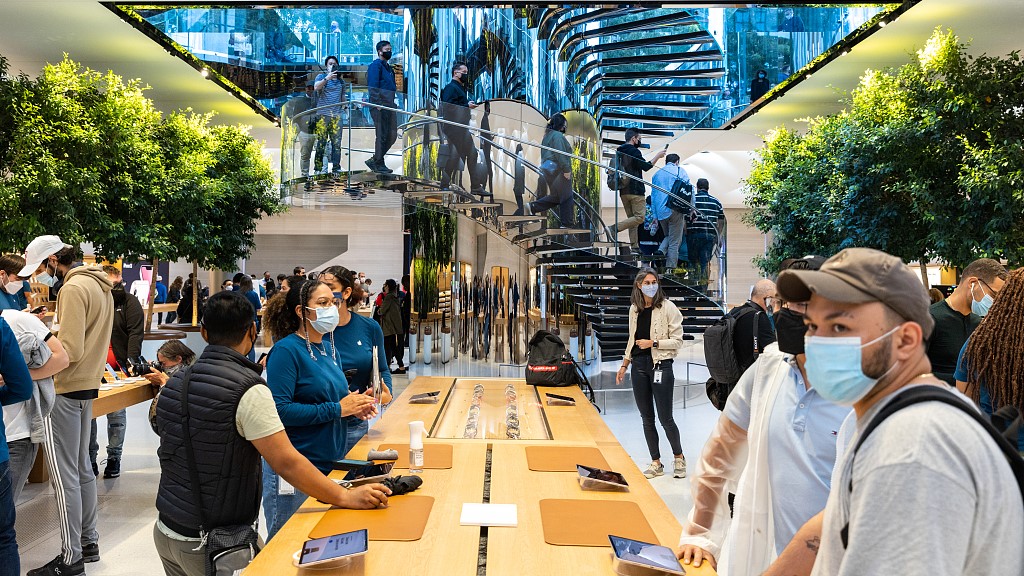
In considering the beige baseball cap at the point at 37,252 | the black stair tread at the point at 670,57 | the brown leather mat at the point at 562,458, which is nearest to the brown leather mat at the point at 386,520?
the brown leather mat at the point at 562,458

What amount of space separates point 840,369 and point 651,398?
4.99 metres

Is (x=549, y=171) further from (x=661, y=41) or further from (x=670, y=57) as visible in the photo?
(x=670, y=57)

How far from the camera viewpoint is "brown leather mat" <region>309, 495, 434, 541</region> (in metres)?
2.37

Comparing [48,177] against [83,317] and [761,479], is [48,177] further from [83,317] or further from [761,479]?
[761,479]

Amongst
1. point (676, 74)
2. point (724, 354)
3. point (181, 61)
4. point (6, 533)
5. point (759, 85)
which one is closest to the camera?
point (6, 533)

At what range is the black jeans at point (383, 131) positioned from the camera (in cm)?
921

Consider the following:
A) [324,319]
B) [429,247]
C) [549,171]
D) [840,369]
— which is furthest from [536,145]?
[840,369]

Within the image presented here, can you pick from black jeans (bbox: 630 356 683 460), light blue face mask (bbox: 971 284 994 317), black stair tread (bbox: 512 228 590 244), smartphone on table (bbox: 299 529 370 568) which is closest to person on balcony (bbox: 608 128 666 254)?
black stair tread (bbox: 512 228 590 244)

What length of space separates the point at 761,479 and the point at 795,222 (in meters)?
12.2

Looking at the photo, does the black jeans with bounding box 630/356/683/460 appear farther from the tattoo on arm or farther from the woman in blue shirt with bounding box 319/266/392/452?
the tattoo on arm

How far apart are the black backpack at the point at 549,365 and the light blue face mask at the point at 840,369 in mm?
4319

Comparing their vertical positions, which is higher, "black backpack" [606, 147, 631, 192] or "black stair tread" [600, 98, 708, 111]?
"black stair tread" [600, 98, 708, 111]

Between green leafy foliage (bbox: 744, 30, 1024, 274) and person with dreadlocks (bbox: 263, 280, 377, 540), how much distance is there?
8.07 m

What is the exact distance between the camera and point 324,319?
128 inches
